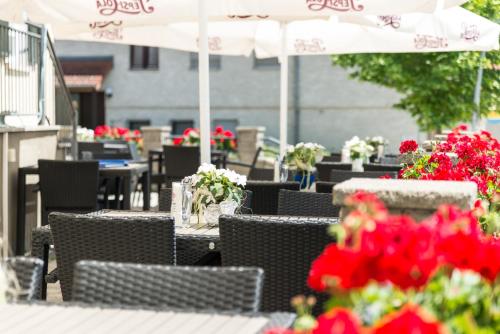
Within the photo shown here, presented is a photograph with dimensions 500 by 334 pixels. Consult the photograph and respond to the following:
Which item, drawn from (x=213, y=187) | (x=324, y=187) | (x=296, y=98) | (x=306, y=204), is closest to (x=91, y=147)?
(x=324, y=187)

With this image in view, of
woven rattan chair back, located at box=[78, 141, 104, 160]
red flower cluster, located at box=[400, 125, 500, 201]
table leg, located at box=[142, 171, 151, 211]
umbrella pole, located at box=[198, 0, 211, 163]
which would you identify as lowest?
table leg, located at box=[142, 171, 151, 211]

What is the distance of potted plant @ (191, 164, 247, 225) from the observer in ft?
22.0

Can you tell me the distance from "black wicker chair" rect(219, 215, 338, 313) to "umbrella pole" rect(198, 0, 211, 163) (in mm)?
3475

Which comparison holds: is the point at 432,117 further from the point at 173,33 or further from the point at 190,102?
the point at 190,102

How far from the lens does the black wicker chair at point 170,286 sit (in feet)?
11.3

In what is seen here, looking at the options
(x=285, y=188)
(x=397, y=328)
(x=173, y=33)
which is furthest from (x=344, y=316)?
(x=173, y=33)

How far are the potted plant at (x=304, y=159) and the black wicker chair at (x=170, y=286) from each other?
7.18 metres

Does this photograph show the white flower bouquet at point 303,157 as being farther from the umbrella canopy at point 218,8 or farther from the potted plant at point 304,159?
the umbrella canopy at point 218,8

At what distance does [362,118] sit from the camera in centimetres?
3566

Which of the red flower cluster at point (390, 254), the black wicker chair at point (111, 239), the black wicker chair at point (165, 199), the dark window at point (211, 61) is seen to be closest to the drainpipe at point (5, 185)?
the black wicker chair at point (165, 199)

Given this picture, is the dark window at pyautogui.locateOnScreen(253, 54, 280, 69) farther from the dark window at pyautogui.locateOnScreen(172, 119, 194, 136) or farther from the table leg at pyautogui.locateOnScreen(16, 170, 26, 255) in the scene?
the table leg at pyautogui.locateOnScreen(16, 170, 26, 255)

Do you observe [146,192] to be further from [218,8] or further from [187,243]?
[187,243]

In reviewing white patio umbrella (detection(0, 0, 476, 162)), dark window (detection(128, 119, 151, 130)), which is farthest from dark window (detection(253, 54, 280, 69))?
white patio umbrella (detection(0, 0, 476, 162))

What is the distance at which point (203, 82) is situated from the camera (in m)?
8.76
